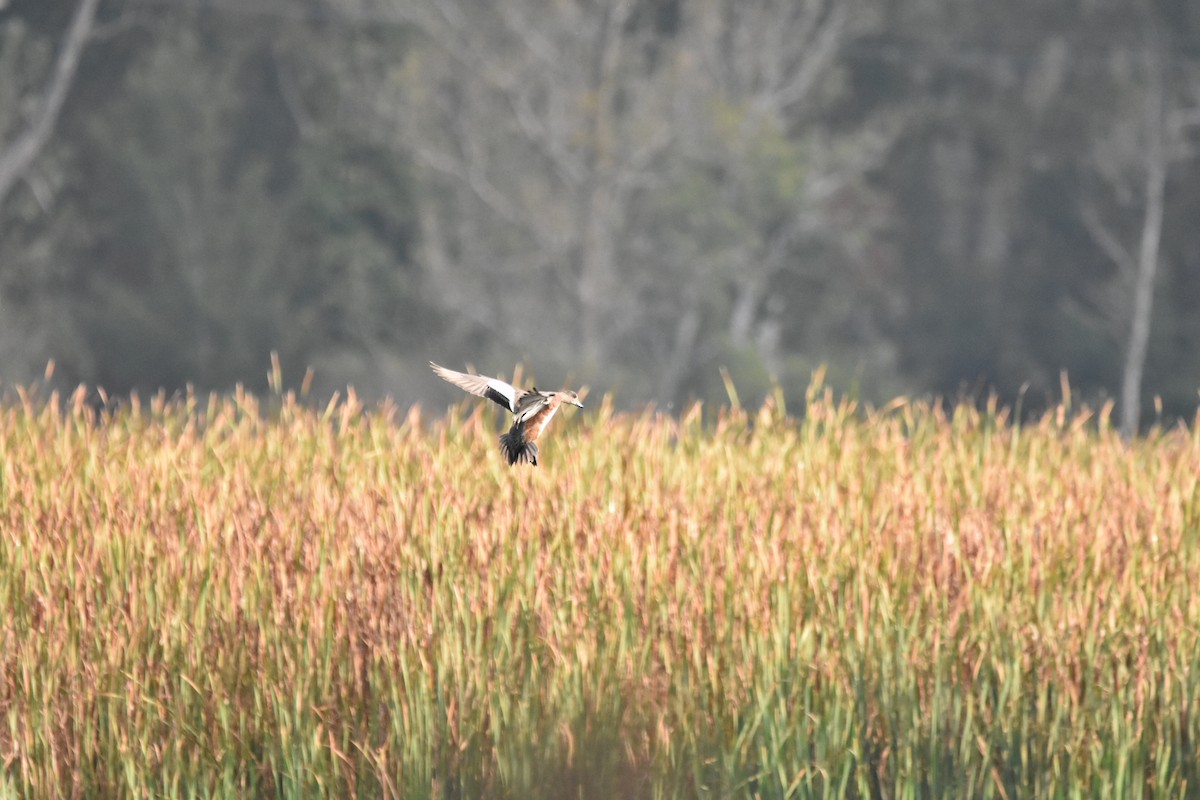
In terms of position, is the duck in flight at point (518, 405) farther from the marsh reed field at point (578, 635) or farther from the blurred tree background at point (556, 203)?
the blurred tree background at point (556, 203)

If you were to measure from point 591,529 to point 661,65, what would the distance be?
23085 millimetres

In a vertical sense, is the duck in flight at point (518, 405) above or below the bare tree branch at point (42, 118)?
below

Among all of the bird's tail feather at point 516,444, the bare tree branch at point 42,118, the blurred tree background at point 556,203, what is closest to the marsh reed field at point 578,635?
the bird's tail feather at point 516,444

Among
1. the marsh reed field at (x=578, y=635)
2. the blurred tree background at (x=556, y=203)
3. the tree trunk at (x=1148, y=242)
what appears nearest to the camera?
the marsh reed field at (x=578, y=635)

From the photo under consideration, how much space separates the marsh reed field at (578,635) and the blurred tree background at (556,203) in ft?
56.9

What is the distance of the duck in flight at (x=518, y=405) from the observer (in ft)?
10.3

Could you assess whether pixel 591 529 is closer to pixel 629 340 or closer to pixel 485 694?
pixel 485 694

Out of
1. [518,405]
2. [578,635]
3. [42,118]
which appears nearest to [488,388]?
[518,405]

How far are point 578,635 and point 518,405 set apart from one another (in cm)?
141

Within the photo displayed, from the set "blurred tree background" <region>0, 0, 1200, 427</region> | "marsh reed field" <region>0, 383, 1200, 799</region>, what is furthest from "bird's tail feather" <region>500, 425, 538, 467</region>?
"blurred tree background" <region>0, 0, 1200, 427</region>

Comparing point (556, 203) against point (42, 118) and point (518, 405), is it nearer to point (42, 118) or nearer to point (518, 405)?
point (42, 118)

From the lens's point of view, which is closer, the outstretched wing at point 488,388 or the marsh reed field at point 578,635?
the outstretched wing at point 488,388

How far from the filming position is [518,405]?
10.4 feet

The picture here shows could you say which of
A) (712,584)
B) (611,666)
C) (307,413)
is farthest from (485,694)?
(307,413)
